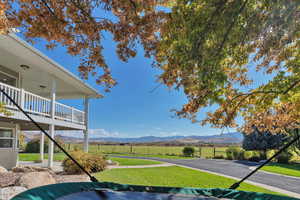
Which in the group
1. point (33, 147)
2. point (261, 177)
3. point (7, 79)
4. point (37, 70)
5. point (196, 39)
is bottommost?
point (33, 147)

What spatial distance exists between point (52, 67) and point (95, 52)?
5836 mm

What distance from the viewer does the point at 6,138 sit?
10320 mm

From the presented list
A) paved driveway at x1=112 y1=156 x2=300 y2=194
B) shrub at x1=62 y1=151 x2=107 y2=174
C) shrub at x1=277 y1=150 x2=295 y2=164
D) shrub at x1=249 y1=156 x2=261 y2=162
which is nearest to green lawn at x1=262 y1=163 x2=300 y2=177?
paved driveway at x1=112 y1=156 x2=300 y2=194

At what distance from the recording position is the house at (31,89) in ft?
25.2

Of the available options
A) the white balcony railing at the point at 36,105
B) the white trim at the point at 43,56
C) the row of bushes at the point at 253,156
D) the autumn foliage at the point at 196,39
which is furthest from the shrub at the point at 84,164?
the row of bushes at the point at 253,156

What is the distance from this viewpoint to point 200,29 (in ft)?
9.72

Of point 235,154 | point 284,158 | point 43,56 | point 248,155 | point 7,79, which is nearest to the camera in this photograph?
point 43,56

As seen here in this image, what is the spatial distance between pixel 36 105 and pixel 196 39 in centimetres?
867

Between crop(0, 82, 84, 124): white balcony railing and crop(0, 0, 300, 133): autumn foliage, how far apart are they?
152 inches

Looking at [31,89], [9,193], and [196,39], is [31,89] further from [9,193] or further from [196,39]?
[196,39]

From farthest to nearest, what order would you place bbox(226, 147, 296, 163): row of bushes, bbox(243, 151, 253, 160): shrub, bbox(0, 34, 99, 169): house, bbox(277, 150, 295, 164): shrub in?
bbox(243, 151, 253, 160): shrub → bbox(226, 147, 296, 163): row of bushes → bbox(277, 150, 295, 164): shrub → bbox(0, 34, 99, 169): house

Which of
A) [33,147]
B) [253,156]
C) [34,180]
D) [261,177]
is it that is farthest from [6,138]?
[253,156]

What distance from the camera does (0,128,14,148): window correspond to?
1008cm

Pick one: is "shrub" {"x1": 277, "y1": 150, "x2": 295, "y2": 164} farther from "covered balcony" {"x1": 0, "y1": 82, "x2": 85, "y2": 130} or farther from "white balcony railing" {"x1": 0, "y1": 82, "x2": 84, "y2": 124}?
"white balcony railing" {"x1": 0, "y1": 82, "x2": 84, "y2": 124}
